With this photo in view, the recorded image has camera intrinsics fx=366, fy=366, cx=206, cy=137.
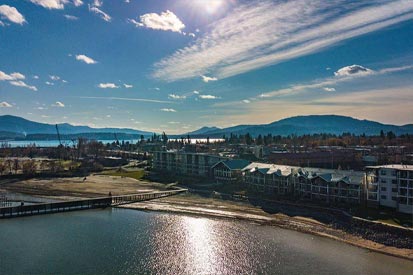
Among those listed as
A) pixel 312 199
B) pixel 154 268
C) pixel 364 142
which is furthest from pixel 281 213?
pixel 364 142

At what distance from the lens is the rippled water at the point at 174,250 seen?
99.6 ft

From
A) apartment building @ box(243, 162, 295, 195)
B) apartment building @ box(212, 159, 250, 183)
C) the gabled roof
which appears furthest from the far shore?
the gabled roof

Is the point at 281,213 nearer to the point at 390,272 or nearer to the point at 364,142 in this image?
the point at 390,272

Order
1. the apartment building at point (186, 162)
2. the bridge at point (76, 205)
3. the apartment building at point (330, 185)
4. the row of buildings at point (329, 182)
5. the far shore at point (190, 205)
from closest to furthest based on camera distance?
the far shore at point (190, 205), the row of buildings at point (329, 182), the apartment building at point (330, 185), the bridge at point (76, 205), the apartment building at point (186, 162)

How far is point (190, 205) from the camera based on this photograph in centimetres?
5425

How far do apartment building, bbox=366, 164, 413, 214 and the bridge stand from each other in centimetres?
3254

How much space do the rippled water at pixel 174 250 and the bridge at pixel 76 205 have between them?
4.11 metres

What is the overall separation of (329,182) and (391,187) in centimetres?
810

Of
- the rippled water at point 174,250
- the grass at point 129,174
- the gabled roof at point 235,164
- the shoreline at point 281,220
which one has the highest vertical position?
the gabled roof at point 235,164

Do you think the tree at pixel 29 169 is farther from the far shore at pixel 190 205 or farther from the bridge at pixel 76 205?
the bridge at pixel 76 205

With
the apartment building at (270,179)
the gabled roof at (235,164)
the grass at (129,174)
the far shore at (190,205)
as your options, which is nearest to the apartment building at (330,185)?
the apartment building at (270,179)

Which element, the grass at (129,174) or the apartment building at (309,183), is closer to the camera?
the apartment building at (309,183)

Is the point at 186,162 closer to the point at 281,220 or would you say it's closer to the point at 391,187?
the point at 281,220

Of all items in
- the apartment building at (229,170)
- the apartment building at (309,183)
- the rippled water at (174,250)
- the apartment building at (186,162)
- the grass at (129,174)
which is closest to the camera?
the rippled water at (174,250)
